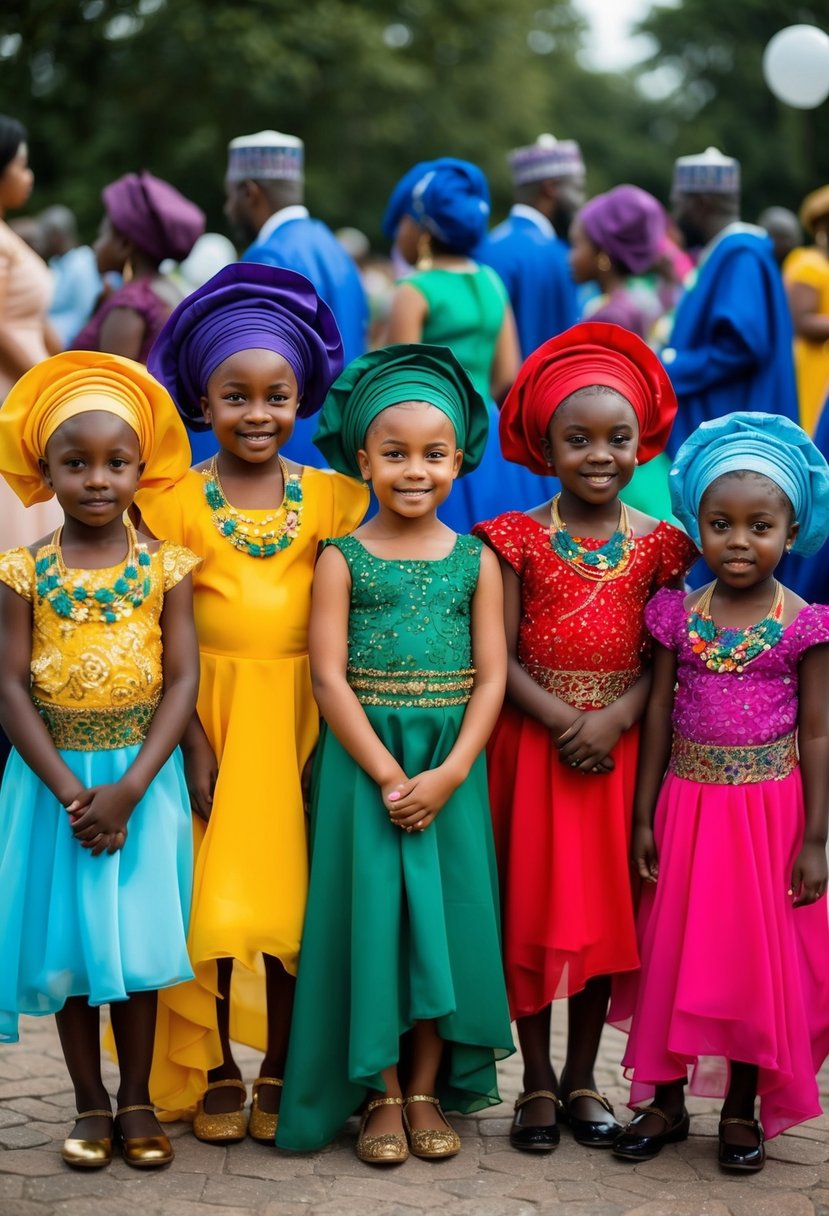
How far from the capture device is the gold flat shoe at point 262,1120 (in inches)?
145

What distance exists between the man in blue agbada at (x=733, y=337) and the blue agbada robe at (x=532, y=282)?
708 mm

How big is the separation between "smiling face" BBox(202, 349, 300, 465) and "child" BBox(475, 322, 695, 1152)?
58cm

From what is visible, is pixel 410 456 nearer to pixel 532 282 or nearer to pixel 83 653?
pixel 83 653

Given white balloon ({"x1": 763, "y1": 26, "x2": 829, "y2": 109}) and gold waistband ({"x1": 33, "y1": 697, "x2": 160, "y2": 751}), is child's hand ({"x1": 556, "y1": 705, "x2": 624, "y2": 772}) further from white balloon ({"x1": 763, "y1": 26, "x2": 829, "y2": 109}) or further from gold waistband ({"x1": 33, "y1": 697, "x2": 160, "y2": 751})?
white balloon ({"x1": 763, "y1": 26, "x2": 829, "y2": 109})

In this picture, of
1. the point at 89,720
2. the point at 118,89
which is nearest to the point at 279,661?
the point at 89,720

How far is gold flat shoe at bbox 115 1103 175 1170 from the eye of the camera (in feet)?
11.5

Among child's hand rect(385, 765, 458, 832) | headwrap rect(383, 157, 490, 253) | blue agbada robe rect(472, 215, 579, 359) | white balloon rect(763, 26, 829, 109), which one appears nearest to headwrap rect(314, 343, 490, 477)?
child's hand rect(385, 765, 458, 832)

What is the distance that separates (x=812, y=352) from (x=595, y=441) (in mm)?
5310

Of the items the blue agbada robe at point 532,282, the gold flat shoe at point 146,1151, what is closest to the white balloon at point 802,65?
the blue agbada robe at point 532,282

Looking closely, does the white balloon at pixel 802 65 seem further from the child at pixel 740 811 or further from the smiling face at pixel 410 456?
the smiling face at pixel 410 456

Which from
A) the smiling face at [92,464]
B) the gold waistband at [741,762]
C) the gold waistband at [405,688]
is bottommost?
the gold waistband at [741,762]

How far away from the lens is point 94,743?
3492 millimetres

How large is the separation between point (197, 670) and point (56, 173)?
19886 mm

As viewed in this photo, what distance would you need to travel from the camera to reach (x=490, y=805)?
12.7ft
